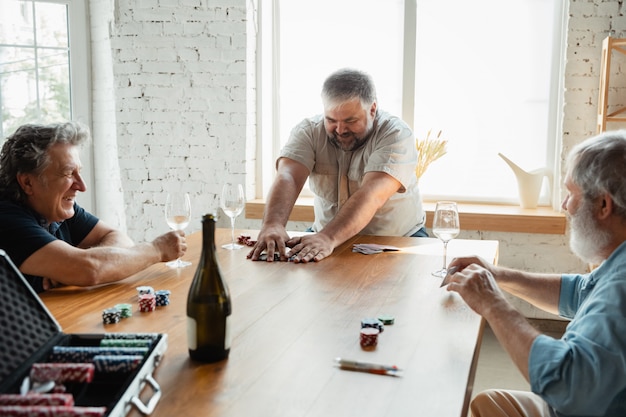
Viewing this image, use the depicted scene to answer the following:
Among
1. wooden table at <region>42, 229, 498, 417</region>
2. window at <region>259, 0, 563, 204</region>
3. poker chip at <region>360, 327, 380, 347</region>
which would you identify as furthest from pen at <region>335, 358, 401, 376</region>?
window at <region>259, 0, 563, 204</region>

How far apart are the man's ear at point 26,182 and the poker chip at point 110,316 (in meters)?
0.72

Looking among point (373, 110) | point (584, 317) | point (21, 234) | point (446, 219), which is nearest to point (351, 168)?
point (373, 110)

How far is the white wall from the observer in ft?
14.4

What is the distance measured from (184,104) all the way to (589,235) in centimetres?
334

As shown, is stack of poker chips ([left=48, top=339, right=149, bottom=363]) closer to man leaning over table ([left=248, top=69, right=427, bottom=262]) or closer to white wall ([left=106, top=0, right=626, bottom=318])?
man leaning over table ([left=248, top=69, right=427, bottom=262])

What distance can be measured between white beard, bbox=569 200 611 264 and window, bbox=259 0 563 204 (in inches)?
112

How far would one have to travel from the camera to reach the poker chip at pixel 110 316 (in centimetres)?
165

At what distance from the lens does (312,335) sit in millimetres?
1567

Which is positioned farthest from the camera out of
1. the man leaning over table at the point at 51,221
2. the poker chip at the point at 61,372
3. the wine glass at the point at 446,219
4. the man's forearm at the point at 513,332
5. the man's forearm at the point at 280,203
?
the man's forearm at the point at 280,203

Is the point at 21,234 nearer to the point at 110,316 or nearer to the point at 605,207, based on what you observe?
the point at 110,316

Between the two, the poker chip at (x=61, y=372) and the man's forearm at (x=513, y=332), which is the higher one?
the poker chip at (x=61, y=372)

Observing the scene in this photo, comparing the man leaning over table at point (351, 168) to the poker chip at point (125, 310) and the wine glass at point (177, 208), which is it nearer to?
the wine glass at point (177, 208)

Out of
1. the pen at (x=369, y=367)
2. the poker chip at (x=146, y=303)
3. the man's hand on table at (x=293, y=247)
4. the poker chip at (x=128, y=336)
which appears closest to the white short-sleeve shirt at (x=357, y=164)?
the man's hand on table at (x=293, y=247)

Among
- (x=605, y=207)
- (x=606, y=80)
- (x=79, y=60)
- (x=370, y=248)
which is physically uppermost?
(x=79, y=60)
